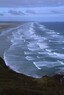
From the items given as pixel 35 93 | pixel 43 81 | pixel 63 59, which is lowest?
pixel 63 59

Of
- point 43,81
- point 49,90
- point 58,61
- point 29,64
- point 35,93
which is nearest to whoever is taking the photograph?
point 35,93

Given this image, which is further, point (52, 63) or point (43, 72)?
point (52, 63)

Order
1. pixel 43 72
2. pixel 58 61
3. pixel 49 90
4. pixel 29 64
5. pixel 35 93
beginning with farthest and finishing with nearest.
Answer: pixel 58 61
pixel 29 64
pixel 43 72
pixel 49 90
pixel 35 93

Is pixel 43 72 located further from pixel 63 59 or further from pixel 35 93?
pixel 35 93

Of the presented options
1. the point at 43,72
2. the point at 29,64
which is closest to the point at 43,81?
the point at 43,72

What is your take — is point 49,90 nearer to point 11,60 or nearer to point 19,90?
point 19,90

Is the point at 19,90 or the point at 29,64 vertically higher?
the point at 19,90
